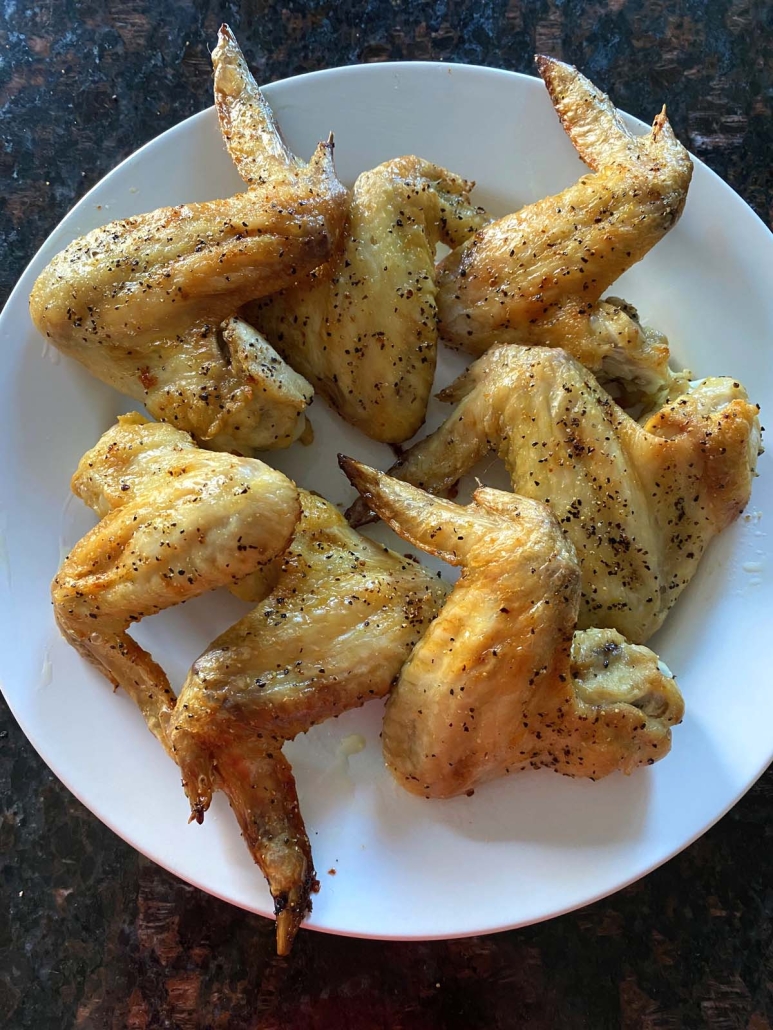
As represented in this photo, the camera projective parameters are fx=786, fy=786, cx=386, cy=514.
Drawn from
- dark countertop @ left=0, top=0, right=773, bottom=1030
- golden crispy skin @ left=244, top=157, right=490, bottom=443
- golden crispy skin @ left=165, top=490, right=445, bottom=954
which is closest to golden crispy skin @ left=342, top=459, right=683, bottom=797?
golden crispy skin @ left=165, top=490, right=445, bottom=954

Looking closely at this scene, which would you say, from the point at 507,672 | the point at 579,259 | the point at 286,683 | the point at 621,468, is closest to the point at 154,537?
the point at 286,683

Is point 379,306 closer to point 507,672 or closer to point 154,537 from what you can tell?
point 154,537

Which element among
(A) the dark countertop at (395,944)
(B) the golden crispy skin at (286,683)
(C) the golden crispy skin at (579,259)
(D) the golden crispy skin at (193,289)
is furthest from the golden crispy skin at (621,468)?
(A) the dark countertop at (395,944)

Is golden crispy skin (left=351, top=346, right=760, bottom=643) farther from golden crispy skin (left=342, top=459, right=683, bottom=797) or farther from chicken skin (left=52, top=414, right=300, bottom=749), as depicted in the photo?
chicken skin (left=52, top=414, right=300, bottom=749)

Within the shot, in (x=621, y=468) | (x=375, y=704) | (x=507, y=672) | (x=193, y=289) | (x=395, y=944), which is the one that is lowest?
(x=395, y=944)

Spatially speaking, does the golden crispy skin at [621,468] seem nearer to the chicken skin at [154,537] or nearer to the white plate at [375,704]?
the white plate at [375,704]
